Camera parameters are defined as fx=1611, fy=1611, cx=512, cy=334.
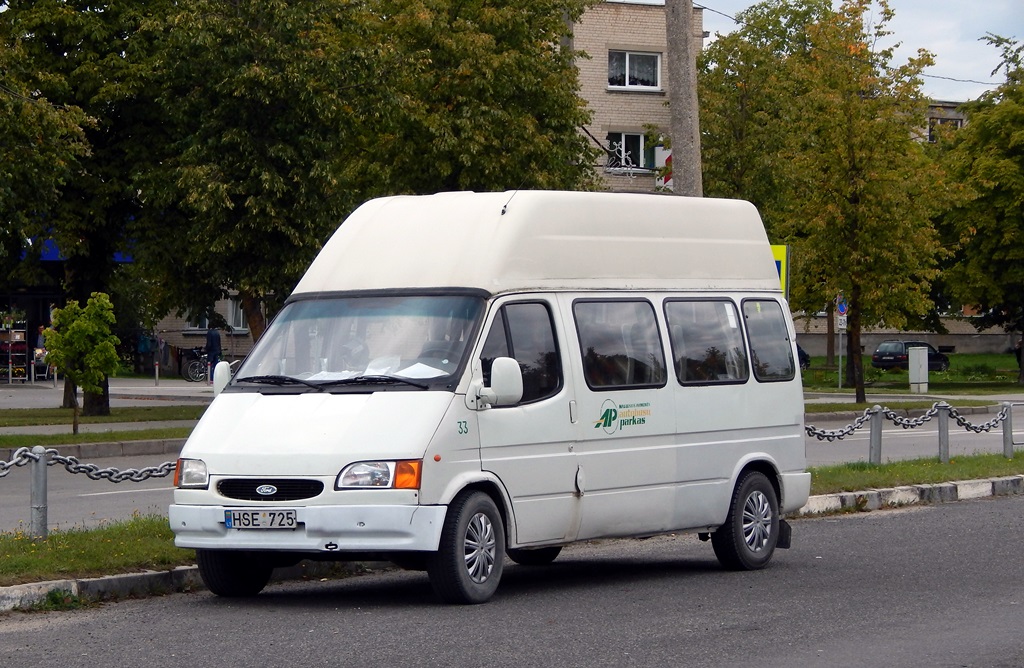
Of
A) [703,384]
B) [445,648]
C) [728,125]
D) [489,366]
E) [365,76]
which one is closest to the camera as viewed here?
[445,648]

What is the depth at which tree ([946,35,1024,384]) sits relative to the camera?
53188mm

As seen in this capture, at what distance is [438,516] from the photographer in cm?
899

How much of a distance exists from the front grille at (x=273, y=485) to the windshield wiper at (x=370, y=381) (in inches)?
28.4

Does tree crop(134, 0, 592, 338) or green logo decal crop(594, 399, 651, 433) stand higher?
tree crop(134, 0, 592, 338)

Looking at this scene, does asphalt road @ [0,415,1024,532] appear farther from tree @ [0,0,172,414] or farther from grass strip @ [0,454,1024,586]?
tree @ [0,0,172,414]

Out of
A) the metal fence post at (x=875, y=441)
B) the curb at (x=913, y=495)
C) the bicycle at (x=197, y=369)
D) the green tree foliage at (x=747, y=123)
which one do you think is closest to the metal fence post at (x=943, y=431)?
the metal fence post at (x=875, y=441)

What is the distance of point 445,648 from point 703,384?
4011 millimetres

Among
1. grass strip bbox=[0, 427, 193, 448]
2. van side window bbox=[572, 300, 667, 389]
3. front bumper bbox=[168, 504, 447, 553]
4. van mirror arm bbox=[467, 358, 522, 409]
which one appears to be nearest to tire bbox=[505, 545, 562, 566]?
van side window bbox=[572, 300, 667, 389]

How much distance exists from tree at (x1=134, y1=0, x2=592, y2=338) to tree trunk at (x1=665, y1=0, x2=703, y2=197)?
10.8 metres

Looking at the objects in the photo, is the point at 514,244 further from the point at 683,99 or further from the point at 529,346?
the point at 683,99

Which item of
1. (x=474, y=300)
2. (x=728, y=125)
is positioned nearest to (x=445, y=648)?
(x=474, y=300)

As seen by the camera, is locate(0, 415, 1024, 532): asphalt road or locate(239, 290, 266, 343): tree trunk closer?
locate(0, 415, 1024, 532): asphalt road

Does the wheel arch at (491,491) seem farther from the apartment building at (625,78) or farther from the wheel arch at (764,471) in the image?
the apartment building at (625,78)

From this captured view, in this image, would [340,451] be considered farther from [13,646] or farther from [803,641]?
[803,641]
